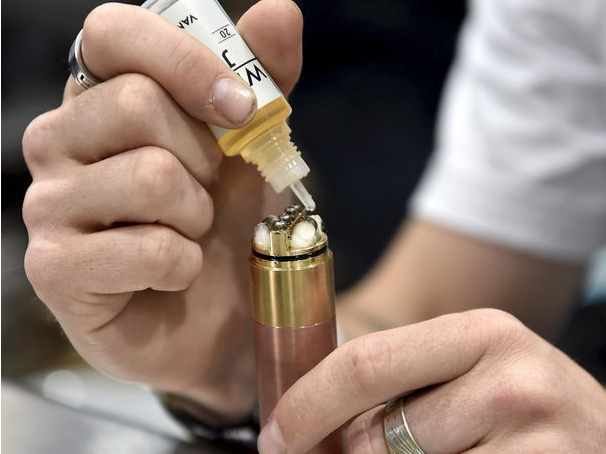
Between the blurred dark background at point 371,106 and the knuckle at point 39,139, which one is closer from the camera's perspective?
the knuckle at point 39,139

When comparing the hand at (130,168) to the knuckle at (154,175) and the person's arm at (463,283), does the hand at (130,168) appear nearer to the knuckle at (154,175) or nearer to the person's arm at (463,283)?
the knuckle at (154,175)

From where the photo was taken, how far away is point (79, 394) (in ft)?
1.48

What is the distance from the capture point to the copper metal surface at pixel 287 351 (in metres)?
0.33

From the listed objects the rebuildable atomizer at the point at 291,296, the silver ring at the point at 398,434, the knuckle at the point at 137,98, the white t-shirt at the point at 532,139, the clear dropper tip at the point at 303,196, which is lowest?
the white t-shirt at the point at 532,139

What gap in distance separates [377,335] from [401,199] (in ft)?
3.60

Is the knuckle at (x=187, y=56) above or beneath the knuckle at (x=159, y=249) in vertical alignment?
above

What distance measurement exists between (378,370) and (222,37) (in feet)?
0.52

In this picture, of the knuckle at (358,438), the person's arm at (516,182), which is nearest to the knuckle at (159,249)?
the knuckle at (358,438)

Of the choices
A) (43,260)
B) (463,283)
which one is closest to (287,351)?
(43,260)

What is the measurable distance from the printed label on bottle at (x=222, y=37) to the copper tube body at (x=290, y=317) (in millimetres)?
72

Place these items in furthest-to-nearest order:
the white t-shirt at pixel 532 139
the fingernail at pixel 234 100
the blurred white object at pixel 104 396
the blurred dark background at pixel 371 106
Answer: the blurred dark background at pixel 371 106 < the white t-shirt at pixel 532 139 < the blurred white object at pixel 104 396 < the fingernail at pixel 234 100

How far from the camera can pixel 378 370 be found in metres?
0.32

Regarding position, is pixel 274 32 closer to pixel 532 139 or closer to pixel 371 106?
pixel 532 139

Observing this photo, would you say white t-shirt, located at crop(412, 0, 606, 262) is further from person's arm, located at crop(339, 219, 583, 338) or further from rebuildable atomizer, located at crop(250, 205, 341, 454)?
rebuildable atomizer, located at crop(250, 205, 341, 454)
